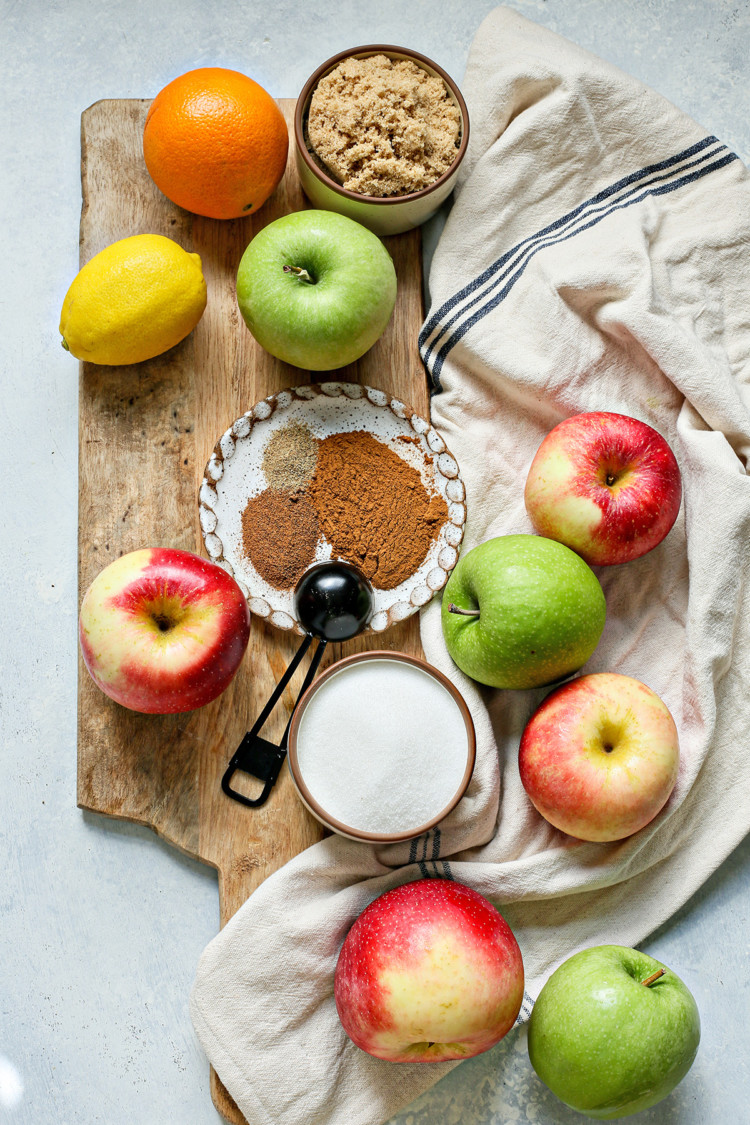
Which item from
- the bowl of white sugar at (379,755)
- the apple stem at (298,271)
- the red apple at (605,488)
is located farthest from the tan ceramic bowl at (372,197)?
the bowl of white sugar at (379,755)

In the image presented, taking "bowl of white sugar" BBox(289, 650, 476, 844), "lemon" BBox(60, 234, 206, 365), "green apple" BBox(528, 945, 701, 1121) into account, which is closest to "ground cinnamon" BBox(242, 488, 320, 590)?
"bowl of white sugar" BBox(289, 650, 476, 844)

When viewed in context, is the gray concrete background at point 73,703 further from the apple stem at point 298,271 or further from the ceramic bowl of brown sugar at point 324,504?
the apple stem at point 298,271

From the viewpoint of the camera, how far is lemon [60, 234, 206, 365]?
1.08 metres

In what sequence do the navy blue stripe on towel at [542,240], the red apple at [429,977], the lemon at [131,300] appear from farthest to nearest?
the navy blue stripe on towel at [542,240], the lemon at [131,300], the red apple at [429,977]

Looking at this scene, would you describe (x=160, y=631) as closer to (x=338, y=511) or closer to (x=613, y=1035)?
(x=338, y=511)

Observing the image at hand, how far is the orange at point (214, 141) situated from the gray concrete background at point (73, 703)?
0.75ft

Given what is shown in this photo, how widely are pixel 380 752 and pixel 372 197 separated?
0.72 meters

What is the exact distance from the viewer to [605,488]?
1.10 meters

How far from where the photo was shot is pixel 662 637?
120 cm

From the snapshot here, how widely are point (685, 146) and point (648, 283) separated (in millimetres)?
225

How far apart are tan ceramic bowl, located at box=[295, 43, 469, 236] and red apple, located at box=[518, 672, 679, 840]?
2.21 feet

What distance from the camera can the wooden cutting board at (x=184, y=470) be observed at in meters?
1.13

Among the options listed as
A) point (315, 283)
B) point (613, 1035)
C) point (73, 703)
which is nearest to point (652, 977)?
point (613, 1035)

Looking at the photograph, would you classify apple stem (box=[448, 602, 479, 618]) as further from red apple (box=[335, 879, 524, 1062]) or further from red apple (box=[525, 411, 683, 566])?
red apple (box=[335, 879, 524, 1062])
